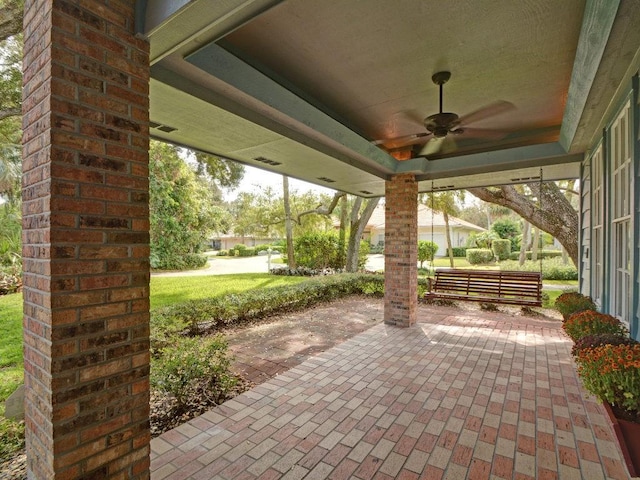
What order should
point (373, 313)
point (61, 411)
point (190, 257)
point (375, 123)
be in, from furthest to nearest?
1. point (190, 257)
2. point (373, 313)
3. point (375, 123)
4. point (61, 411)

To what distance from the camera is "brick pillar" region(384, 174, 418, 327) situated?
5465 millimetres

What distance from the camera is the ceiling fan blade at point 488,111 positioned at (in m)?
3.66

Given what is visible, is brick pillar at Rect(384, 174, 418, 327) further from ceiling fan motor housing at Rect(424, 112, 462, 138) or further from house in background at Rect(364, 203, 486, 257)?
house in background at Rect(364, 203, 486, 257)

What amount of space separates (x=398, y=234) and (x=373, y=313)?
6.60 feet

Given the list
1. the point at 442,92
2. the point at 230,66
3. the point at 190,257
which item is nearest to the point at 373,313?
the point at 442,92

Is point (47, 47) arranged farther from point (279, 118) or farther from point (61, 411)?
point (279, 118)

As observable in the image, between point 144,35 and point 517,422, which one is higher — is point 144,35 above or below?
above

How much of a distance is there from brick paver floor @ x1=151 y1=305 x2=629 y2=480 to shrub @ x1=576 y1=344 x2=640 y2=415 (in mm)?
499

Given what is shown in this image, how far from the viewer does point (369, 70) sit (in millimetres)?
2963

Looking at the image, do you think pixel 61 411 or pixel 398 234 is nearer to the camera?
pixel 61 411

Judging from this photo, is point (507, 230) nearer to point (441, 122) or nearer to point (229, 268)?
point (229, 268)

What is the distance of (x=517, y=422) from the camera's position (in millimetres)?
2662

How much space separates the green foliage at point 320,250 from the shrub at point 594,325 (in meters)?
10.8

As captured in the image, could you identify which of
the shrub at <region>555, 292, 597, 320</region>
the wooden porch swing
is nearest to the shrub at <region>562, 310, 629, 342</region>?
the shrub at <region>555, 292, 597, 320</region>
